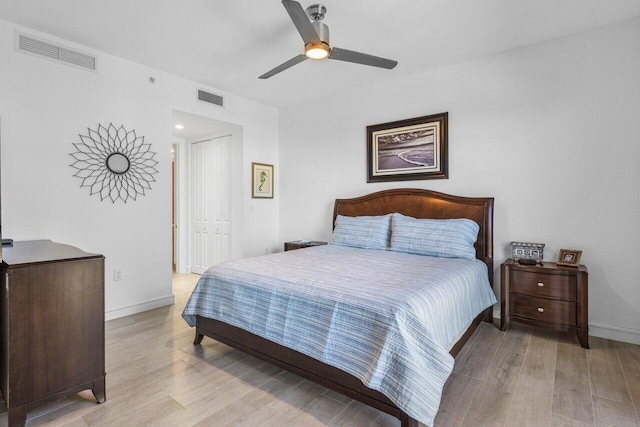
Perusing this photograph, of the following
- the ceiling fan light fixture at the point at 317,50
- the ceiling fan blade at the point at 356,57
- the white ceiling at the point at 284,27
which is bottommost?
the ceiling fan light fixture at the point at 317,50

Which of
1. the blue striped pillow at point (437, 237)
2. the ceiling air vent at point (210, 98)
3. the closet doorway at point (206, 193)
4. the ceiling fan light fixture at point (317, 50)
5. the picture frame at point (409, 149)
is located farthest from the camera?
the closet doorway at point (206, 193)

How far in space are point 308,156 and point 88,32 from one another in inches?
111

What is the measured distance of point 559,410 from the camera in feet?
5.92

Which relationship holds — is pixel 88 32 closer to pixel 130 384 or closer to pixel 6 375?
pixel 6 375

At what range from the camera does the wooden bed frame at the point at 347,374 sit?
1755 mm

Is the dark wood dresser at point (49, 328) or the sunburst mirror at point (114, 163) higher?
the sunburst mirror at point (114, 163)

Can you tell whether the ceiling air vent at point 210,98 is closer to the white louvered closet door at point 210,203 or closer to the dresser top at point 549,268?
the white louvered closet door at point 210,203

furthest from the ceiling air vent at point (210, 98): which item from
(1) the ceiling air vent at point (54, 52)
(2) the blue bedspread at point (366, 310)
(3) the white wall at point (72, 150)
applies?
(2) the blue bedspread at point (366, 310)

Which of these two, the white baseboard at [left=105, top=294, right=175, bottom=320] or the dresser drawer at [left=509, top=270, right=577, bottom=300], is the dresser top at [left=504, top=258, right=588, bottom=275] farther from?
the white baseboard at [left=105, top=294, right=175, bottom=320]

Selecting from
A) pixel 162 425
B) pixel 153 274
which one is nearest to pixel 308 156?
pixel 153 274

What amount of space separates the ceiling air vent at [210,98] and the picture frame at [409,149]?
2.00m

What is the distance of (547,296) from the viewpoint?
272 centimetres

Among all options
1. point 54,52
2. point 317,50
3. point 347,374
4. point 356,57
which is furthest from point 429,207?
point 54,52

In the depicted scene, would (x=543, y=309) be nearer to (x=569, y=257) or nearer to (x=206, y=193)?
(x=569, y=257)
